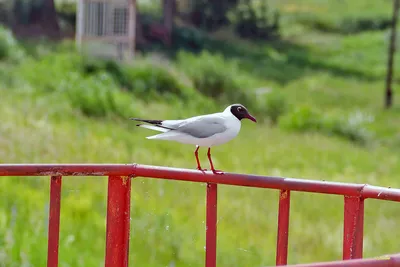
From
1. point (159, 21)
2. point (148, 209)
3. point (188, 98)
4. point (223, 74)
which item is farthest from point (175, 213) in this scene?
point (159, 21)

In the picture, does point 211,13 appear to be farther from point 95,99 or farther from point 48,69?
point 95,99

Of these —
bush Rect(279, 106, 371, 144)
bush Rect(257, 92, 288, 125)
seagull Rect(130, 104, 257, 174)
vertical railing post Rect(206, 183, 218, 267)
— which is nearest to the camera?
vertical railing post Rect(206, 183, 218, 267)

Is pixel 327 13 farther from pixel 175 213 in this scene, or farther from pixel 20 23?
pixel 175 213

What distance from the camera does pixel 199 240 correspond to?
665 centimetres

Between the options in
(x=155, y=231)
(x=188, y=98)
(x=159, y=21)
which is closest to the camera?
(x=155, y=231)

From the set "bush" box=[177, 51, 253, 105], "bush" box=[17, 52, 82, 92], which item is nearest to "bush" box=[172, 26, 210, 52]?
"bush" box=[177, 51, 253, 105]

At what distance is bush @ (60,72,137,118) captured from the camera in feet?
39.0

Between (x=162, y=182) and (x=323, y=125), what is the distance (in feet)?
26.5

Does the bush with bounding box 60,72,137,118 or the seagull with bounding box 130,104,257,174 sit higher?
the seagull with bounding box 130,104,257,174

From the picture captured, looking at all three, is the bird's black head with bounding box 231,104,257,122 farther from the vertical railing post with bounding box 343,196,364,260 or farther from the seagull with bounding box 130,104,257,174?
the vertical railing post with bounding box 343,196,364,260

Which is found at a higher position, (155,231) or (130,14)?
(130,14)

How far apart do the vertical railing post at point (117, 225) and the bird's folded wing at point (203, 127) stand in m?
0.48

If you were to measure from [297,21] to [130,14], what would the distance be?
20266 millimetres

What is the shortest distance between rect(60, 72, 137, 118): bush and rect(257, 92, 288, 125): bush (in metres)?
4.49
